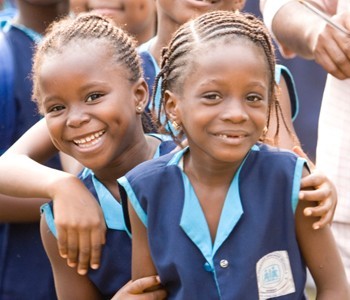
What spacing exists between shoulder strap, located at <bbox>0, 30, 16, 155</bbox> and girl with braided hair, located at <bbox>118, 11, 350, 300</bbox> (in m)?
0.77

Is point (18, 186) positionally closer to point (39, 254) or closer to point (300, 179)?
point (39, 254)

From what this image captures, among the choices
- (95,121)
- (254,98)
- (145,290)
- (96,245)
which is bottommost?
(145,290)

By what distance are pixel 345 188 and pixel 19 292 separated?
1.21 metres

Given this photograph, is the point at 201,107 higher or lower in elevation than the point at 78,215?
higher

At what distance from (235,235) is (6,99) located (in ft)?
3.62

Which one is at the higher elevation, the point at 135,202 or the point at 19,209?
the point at 135,202

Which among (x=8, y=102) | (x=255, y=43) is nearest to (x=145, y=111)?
(x=8, y=102)

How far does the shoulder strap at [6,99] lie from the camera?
11.6 ft

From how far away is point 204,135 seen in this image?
2842mm

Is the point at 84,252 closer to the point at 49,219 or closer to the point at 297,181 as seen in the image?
the point at 49,219

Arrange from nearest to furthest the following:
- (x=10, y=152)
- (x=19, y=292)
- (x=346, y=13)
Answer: (x=346, y=13)
(x=10, y=152)
(x=19, y=292)

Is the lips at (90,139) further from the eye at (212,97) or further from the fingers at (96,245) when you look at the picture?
the eye at (212,97)

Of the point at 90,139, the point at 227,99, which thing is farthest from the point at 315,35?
the point at 90,139

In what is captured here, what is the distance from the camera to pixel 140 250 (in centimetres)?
293
